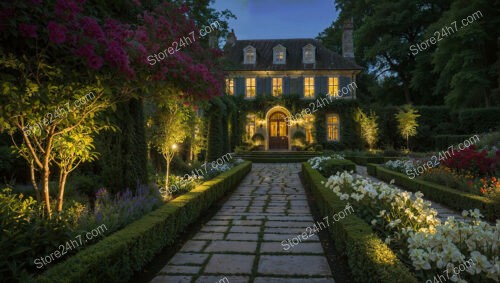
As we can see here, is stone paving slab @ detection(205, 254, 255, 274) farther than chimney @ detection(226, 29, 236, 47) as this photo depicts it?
No

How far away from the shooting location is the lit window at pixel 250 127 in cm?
2367

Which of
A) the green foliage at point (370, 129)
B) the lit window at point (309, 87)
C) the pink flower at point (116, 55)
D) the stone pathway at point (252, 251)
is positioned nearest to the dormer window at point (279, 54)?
the lit window at point (309, 87)

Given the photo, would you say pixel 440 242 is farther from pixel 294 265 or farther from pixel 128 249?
pixel 128 249

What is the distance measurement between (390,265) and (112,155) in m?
5.47

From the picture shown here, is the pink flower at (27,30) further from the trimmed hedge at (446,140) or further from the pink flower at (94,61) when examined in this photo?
the trimmed hedge at (446,140)

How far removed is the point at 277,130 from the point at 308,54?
6.07 m

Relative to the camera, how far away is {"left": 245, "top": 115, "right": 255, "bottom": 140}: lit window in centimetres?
2367

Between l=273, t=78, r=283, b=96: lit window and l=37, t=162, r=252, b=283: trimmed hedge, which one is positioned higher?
l=273, t=78, r=283, b=96: lit window

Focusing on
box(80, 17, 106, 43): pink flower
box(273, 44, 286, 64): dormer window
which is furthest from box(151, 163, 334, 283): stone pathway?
box(273, 44, 286, 64): dormer window

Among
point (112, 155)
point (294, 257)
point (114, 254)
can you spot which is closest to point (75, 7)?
point (114, 254)

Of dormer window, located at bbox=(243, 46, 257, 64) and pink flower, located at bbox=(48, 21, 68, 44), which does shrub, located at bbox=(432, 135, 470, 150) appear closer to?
dormer window, located at bbox=(243, 46, 257, 64)

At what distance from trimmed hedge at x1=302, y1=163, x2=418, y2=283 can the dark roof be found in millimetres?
19705

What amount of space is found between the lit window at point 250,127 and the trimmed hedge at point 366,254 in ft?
62.5

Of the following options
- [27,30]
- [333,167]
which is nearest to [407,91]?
[333,167]
